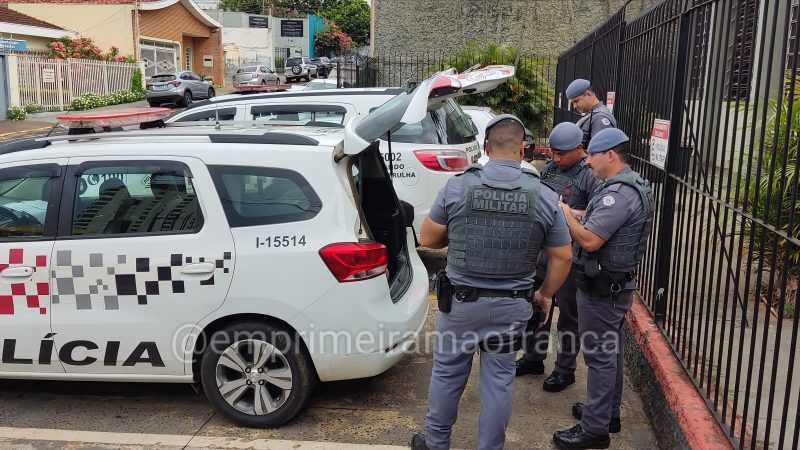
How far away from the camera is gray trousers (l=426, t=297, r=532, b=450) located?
10.3 ft

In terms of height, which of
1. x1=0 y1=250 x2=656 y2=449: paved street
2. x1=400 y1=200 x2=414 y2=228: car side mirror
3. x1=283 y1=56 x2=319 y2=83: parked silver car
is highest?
x1=283 y1=56 x2=319 y2=83: parked silver car

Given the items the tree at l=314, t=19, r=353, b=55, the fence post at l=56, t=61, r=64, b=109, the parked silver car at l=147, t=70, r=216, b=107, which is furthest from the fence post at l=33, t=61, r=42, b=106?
the tree at l=314, t=19, r=353, b=55

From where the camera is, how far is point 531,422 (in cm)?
398

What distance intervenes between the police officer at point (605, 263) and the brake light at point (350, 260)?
1.06m

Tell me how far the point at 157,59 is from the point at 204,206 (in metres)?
35.3

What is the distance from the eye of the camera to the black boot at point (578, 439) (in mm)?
3592

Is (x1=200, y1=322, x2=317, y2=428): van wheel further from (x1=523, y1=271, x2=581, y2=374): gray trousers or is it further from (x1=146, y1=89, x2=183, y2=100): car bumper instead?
(x1=146, y1=89, x2=183, y2=100): car bumper

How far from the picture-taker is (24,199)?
13.0 ft

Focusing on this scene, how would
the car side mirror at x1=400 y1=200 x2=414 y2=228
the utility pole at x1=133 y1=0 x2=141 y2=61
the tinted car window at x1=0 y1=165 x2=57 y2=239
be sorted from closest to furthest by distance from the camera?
the tinted car window at x1=0 y1=165 x2=57 y2=239 → the car side mirror at x1=400 y1=200 x2=414 y2=228 → the utility pole at x1=133 y1=0 x2=141 y2=61

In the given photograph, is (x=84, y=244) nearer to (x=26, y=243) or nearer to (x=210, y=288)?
(x=26, y=243)

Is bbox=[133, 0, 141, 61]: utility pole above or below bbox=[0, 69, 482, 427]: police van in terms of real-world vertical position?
above

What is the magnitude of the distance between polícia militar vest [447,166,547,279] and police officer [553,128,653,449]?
477 mm

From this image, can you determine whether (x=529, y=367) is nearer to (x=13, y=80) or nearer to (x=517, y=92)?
(x=517, y=92)

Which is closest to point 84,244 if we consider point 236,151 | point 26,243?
point 26,243
